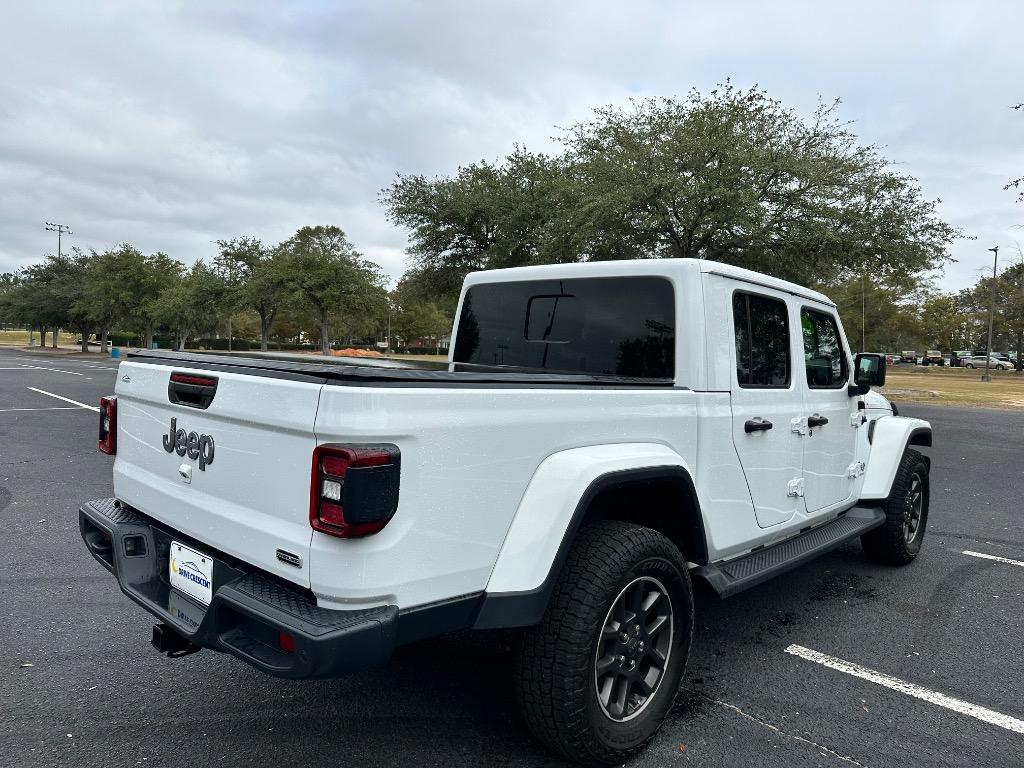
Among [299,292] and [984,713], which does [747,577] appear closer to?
[984,713]

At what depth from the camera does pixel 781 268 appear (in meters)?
16.2

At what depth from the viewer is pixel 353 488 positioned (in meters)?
1.81

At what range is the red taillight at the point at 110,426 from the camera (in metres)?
3.09

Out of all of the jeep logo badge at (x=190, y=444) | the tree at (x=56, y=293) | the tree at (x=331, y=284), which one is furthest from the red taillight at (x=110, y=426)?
the tree at (x=56, y=293)

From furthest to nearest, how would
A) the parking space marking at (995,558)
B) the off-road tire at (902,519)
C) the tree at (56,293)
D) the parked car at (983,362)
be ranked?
the parked car at (983,362) < the tree at (56,293) < the parking space marking at (995,558) < the off-road tire at (902,519)

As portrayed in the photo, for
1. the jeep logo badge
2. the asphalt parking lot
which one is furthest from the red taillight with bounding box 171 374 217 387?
the asphalt parking lot

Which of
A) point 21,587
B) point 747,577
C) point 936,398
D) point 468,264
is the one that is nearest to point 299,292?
point 468,264

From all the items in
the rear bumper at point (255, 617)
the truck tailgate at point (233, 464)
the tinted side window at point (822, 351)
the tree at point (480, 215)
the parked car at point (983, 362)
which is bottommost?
the rear bumper at point (255, 617)

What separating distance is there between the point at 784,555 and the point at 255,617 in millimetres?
2523

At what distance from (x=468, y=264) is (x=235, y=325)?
66763 mm

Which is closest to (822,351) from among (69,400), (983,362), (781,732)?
(781,732)

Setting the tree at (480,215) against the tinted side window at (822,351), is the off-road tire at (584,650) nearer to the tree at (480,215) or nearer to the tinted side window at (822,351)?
the tinted side window at (822,351)

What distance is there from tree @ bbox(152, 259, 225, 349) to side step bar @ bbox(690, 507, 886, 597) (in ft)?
122

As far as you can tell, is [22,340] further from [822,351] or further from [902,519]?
[902,519]
